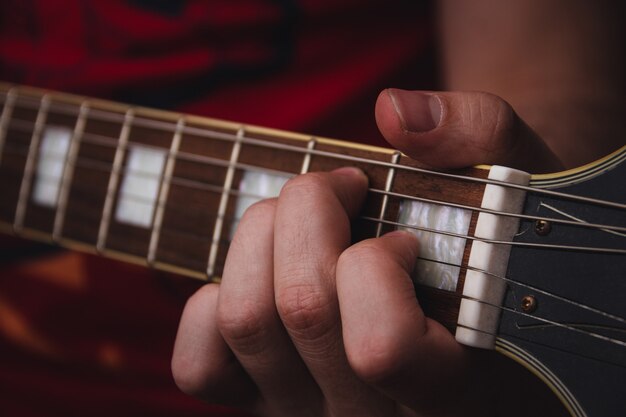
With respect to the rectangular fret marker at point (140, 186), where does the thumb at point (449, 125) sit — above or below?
above

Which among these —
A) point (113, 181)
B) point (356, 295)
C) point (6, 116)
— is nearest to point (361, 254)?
point (356, 295)

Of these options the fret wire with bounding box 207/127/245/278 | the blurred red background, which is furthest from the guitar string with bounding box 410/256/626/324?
the blurred red background

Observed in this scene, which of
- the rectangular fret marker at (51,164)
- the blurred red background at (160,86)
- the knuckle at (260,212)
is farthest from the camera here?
the blurred red background at (160,86)

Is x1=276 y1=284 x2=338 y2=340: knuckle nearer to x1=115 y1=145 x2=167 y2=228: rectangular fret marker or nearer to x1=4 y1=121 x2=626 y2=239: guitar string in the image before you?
x1=4 y1=121 x2=626 y2=239: guitar string

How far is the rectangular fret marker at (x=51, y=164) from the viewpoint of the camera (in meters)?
0.76

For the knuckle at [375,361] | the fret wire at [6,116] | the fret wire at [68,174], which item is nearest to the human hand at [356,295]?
the knuckle at [375,361]

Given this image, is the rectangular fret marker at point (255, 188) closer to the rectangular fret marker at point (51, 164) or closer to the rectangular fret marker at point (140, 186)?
the rectangular fret marker at point (140, 186)

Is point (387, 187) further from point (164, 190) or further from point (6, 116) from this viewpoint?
point (6, 116)

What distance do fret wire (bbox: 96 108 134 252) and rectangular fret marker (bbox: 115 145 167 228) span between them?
1 cm

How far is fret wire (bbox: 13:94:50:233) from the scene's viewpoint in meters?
0.79

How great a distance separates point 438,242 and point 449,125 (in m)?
0.09

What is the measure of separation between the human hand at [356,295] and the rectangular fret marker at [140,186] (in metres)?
0.16

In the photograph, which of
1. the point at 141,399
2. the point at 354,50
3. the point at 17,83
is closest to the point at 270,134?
the point at 354,50

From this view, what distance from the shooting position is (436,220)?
480mm
